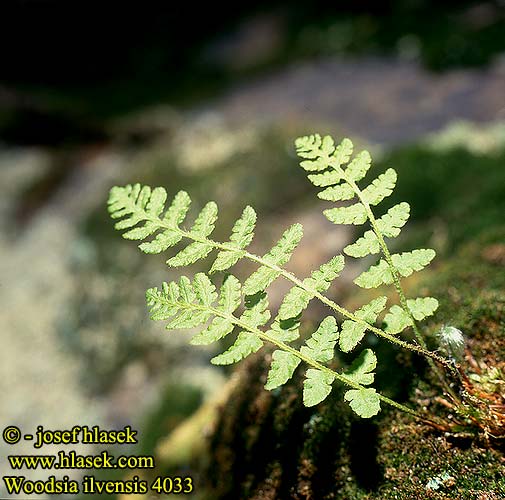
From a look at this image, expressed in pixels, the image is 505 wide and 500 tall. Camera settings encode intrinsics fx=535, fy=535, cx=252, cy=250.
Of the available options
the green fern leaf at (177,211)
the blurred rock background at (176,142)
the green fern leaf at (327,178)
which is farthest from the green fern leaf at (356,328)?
the blurred rock background at (176,142)

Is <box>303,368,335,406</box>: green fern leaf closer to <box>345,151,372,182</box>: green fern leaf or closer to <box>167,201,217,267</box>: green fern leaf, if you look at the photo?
<box>167,201,217,267</box>: green fern leaf

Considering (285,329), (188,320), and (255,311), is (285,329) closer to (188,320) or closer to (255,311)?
(255,311)

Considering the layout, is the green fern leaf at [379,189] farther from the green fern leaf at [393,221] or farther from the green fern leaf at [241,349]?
the green fern leaf at [241,349]

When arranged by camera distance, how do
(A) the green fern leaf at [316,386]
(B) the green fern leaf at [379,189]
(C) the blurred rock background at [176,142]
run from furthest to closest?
(C) the blurred rock background at [176,142]
(B) the green fern leaf at [379,189]
(A) the green fern leaf at [316,386]

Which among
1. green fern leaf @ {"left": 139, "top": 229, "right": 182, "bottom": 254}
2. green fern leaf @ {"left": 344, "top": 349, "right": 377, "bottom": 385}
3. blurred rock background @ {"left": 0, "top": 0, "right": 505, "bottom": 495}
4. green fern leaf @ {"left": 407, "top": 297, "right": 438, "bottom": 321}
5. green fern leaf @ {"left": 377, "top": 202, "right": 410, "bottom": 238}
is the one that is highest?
green fern leaf @ {"left": 139, "top": 229, "right": 182, "bottom": 254}

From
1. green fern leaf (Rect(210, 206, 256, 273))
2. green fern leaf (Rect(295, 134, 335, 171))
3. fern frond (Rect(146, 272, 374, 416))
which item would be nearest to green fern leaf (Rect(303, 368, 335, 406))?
fern frond (Rect(146, 272, 374, 416))

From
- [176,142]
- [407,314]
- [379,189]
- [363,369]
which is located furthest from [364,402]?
[176,142]
